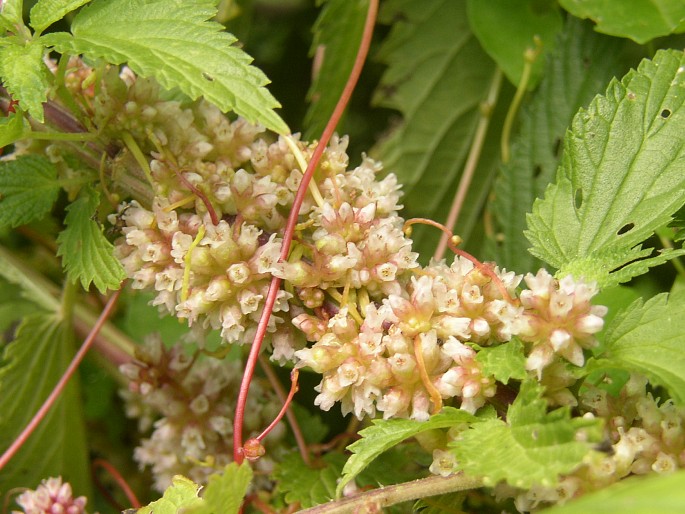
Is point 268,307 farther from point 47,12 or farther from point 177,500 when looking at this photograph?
point 47,12

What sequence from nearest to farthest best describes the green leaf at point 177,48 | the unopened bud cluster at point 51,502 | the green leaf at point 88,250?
the green leaf at point 177,48 → the green leaf at point 88,250 → the unopened bud cluster at point 51,502

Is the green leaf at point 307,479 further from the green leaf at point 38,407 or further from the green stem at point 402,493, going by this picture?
the green leaf at point 38,407

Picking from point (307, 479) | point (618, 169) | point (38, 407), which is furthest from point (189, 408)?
point (618, 169)

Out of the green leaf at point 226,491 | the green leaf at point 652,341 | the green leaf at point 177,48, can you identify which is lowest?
the green leaf at point 226,491

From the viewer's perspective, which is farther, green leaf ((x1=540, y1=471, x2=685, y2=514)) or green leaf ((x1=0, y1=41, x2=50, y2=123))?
green leaf ((x1=0, y1=41, x2=50, y2=123))

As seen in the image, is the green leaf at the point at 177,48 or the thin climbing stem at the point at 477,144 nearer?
the green leaf at the point at 177,48

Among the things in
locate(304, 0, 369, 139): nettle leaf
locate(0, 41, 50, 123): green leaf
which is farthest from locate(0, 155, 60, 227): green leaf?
locate(304, 0, 369, 139): nettle leaf

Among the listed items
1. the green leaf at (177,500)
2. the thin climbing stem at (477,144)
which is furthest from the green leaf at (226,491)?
the thin climbing stem at (477,144)

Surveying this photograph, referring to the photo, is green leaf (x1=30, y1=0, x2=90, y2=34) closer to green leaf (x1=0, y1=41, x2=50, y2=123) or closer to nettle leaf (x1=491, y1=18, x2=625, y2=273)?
green leaf (x1=0, y1=41, x2=50, y2=123)
